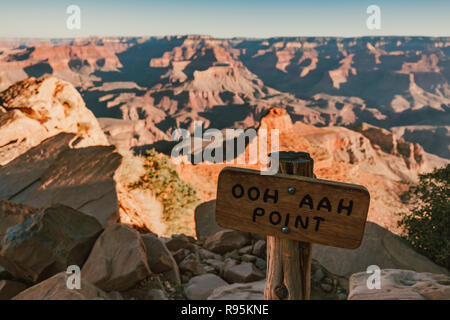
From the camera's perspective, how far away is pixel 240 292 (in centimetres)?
473

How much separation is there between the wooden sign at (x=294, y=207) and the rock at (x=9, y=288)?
4.07 m

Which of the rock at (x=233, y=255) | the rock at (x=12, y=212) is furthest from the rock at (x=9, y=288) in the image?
the rock at (x=233, y=255)

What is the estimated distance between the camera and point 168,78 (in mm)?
159500

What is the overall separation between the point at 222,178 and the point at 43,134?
372 inches

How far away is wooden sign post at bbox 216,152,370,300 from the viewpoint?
2.00m

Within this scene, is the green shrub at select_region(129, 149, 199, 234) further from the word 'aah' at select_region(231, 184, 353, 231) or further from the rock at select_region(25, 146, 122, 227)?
the word 'aah' at select_region(231, 184, 353, 231)

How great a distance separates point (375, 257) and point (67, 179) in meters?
7.69

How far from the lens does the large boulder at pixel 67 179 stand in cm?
608

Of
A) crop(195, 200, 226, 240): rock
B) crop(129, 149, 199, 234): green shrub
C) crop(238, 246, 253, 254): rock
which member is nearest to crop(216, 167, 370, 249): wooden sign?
crop(238, 246, 253, 254): rock

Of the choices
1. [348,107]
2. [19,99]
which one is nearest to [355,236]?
[19,99]

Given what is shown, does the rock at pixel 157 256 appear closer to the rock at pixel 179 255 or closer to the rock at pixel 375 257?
the rock at pixel 179 255

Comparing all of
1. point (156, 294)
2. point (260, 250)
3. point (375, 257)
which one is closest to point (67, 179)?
point (156, 294)

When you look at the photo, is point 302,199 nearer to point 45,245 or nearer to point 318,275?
point 45,245

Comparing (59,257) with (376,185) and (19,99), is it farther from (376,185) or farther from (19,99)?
(376,185)
